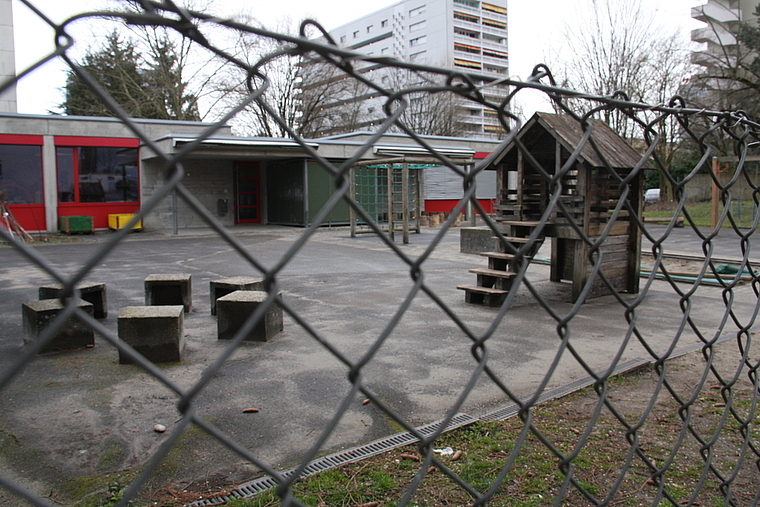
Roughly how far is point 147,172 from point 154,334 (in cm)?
1661

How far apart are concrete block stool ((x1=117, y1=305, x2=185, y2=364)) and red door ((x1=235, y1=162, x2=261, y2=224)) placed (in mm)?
19111

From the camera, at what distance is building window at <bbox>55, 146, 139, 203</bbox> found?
18469 millimetres

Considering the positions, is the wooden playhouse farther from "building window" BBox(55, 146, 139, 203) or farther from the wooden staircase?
"building window" BBox(55, 146, 139, 203)

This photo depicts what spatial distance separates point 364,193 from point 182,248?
30.1ft

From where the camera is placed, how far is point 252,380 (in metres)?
4.13

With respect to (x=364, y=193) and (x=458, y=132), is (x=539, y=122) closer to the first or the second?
(x=364, y=193)

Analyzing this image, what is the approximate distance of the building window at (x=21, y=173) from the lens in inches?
693

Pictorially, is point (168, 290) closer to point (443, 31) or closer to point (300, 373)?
point (300, 373)

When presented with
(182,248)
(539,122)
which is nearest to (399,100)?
(539,122)

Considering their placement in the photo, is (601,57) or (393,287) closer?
(393,287)

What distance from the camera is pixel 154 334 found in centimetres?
455

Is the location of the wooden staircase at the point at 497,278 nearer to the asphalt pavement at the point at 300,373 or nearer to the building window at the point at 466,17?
the asphalt pavement at the point at 300,373

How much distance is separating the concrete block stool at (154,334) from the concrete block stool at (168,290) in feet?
5.58

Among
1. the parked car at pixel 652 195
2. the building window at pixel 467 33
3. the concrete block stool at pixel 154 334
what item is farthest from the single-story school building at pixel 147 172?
the building window at pixel 467 33
